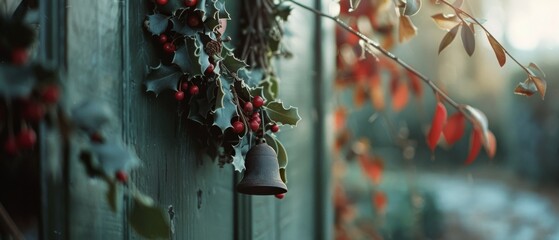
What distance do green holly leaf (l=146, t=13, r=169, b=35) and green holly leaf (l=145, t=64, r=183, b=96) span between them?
56 millimetres

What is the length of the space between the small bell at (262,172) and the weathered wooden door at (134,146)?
0.43 ft

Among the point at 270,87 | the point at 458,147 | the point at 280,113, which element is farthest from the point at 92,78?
the point at 458,147

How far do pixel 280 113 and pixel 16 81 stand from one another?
2.09ft

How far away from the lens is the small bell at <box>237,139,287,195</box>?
3.87 feet

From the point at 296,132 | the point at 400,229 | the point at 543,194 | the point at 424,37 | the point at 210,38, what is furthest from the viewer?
the point at 424,37

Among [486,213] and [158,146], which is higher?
[158,146]

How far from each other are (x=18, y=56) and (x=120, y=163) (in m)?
0.16

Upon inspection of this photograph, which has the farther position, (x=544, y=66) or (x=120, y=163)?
(x=544, y=66)

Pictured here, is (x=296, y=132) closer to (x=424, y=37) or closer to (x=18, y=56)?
(x=18, y=56)

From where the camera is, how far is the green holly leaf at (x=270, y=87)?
1421 millimetres

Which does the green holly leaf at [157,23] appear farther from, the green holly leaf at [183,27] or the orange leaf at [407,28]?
the orange leaf at [407,28]

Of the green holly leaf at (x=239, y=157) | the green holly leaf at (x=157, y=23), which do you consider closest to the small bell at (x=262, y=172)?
the green holly leaf at (x=239, y=157)

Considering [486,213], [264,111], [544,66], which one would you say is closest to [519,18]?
[544,66]

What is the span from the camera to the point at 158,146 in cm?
119
